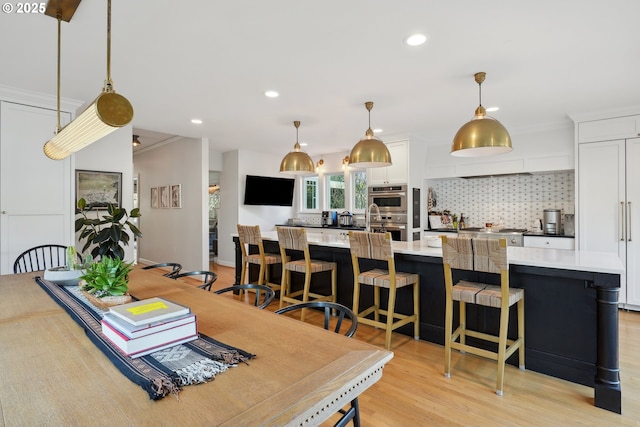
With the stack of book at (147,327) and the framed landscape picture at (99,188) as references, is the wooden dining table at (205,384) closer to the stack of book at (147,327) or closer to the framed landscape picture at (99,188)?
the stack of book at (147,327)

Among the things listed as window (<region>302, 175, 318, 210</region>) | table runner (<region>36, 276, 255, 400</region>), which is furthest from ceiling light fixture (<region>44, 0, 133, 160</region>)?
window (<region>302, 175, 318, 210</region>)

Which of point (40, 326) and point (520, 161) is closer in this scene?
point (40, 326)

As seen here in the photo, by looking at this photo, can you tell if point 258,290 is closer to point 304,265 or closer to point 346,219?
point 304,265

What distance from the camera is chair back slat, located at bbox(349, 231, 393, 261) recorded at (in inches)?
110

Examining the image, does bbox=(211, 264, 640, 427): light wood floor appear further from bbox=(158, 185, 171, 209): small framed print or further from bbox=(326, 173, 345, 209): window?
bbox=(158, 185, 171, 209): small framed print

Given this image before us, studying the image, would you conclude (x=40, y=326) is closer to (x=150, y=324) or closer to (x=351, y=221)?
(x=150, y=324)

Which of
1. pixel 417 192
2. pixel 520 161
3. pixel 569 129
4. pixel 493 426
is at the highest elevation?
pixel 569 129

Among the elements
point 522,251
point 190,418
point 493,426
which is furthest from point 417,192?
point 190,418

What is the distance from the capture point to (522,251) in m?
2.76

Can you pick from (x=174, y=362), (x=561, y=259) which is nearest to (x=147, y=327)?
(x=174, y=362)

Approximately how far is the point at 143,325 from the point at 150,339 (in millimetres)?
52

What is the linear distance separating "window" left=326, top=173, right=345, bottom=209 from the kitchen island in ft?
13.6

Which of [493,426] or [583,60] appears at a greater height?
[583,60]

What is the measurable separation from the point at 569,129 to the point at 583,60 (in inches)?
87.5
